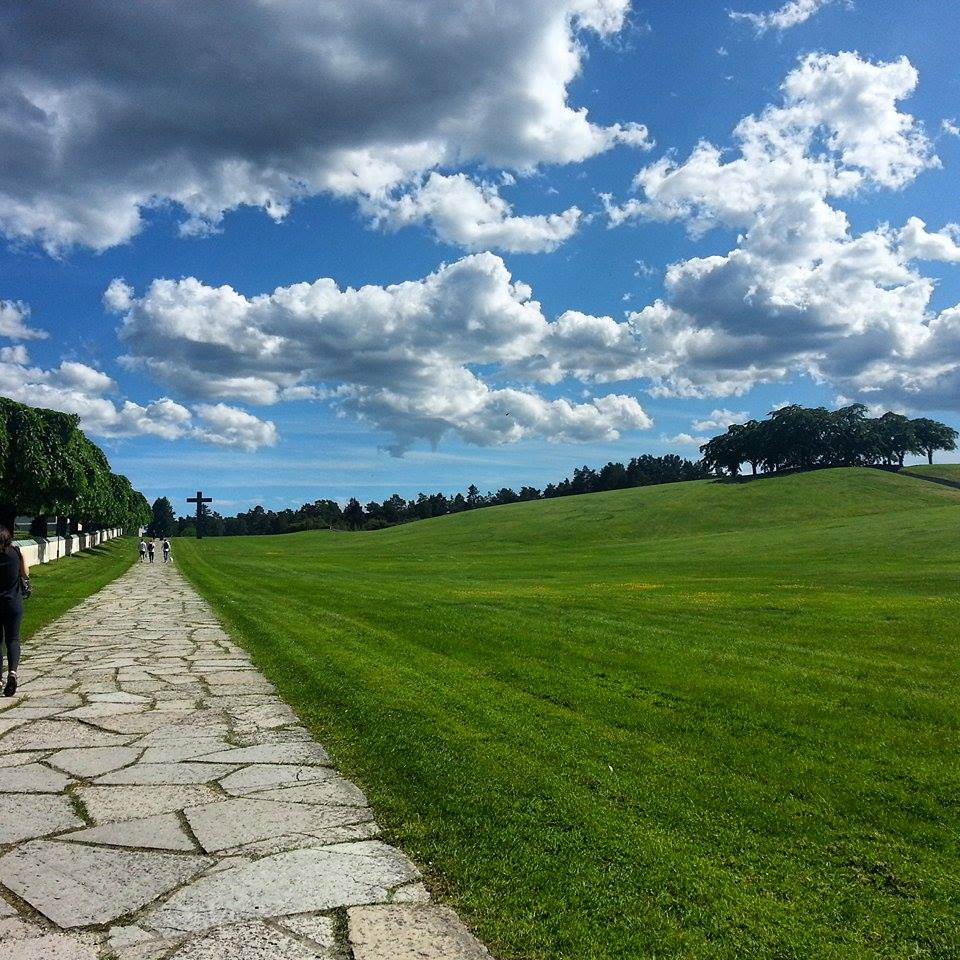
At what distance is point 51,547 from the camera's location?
4788 cm

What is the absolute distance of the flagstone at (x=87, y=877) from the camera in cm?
391

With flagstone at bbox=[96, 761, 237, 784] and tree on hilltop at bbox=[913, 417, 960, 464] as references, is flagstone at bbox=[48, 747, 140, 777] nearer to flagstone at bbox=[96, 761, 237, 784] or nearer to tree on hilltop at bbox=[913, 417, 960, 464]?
flagstone at bbox=[96, 761, 237, 784]

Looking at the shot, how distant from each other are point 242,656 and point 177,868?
8.45 metres

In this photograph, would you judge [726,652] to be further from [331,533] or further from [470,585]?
[331,533]

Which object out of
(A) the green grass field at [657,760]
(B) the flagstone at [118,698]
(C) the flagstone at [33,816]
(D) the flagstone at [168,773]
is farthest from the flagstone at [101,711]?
A: (C) the flagstone at [33,816]

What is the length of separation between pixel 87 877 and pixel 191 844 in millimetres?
638

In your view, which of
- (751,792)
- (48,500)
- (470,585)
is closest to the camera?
(751,792)

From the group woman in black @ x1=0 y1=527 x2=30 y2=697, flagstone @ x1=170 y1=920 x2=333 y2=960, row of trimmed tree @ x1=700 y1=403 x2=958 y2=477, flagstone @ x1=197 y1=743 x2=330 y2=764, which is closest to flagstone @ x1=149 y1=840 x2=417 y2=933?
flagstone @ x1=170 y1=920 x2=333 y2=960

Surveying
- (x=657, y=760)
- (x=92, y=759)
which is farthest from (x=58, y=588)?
(x=657, y=760)

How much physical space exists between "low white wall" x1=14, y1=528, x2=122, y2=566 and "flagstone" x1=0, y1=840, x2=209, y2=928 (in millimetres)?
26479

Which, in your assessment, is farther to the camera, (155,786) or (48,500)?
(48,500)

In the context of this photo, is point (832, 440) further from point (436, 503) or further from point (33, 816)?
point (33, 816)

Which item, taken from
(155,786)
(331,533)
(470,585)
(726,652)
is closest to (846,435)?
(331,533)

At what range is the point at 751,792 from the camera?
5758 millimetres
